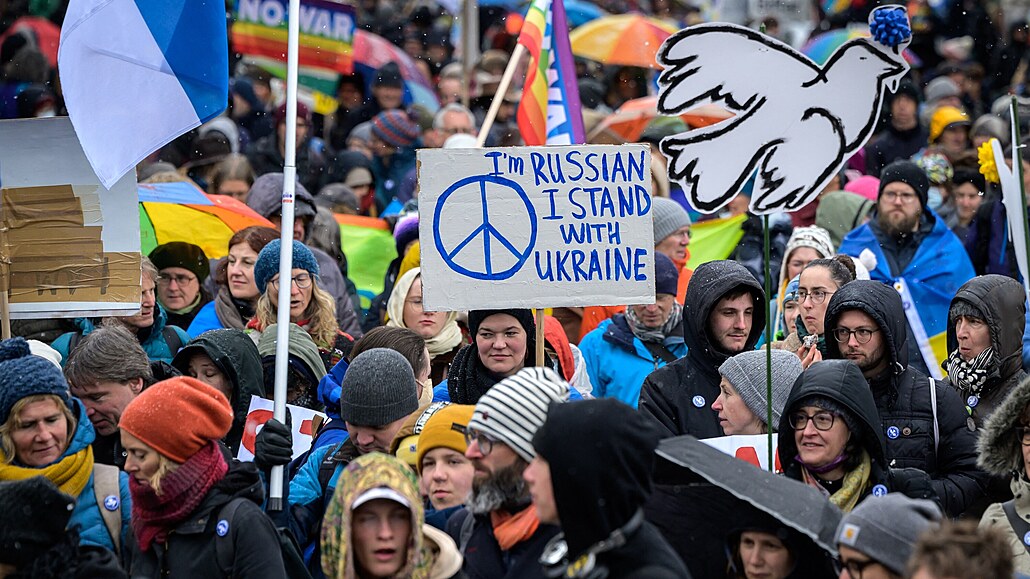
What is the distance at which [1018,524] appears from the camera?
4.91 metres

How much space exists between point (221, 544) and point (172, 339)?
2.55 m

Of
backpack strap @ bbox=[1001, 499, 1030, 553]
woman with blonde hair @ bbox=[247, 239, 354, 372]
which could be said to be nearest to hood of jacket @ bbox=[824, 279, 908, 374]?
backpack strap @ bbox=[1001, 499, 1030, 553]

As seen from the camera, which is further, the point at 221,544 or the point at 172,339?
the point at 172,339

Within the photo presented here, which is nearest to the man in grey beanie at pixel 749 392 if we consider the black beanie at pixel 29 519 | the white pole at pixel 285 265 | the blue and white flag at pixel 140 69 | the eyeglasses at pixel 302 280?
the white pole at pixel 285 265

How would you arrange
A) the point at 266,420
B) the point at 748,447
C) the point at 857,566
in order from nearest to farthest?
the point at 857,566 → the point at 748,447 → the point at 266,420

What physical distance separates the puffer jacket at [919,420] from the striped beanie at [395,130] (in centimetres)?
682

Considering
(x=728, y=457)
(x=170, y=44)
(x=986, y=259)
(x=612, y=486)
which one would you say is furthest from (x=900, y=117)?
(x=612, y=486)

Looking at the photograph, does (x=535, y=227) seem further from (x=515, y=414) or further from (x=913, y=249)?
(x=913, y=249)

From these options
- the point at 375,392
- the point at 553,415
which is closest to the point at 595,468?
the point at 553,415

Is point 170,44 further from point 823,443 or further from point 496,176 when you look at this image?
point 823,443

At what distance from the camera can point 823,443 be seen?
5.07m

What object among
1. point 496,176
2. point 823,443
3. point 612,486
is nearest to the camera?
point 612,486

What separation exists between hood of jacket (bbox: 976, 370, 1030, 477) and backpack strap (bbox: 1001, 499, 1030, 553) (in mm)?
158

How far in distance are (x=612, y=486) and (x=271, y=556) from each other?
56.3 inches
